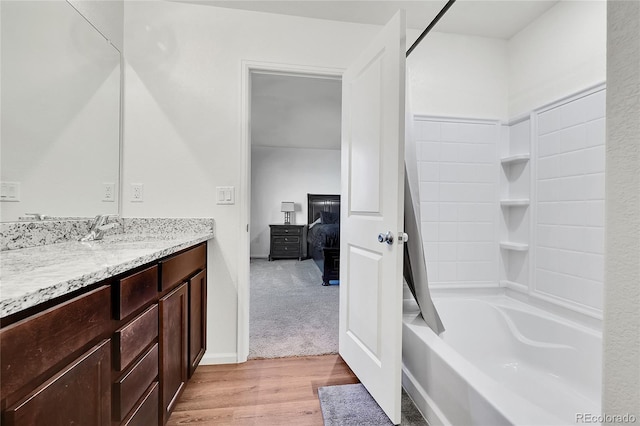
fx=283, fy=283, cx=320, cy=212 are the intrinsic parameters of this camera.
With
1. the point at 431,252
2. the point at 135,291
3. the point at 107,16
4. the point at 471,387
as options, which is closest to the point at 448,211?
the point at 431,252

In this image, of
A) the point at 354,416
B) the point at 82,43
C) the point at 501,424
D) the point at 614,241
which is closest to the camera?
the point at 614,241

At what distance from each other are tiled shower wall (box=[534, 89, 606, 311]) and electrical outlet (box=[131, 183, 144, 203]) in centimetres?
267

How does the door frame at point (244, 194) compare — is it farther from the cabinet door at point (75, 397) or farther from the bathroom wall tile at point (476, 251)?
the bathroom wall tile at point (476, 251)

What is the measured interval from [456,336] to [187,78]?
2506mm

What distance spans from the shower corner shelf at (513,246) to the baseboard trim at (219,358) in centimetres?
209

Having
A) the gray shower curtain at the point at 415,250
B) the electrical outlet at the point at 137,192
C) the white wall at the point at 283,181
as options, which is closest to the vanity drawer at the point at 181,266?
the electrical outlet at the point at 137,192

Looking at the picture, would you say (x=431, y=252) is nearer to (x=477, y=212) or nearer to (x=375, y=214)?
(x=477, y=212)

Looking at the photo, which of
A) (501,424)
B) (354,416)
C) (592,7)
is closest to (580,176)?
(592,7)

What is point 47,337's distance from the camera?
58 centimetres

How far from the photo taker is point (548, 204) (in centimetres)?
186

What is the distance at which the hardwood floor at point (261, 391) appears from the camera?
1416mm

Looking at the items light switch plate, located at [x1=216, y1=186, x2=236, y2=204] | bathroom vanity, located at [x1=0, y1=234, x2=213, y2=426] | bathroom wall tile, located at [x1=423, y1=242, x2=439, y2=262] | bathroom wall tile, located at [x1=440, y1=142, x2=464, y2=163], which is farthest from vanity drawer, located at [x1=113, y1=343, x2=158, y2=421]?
bathroom wall tile, located at [x1=440, y1=142, x2=464, y2=163]

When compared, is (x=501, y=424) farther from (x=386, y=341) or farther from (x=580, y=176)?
(x=580, y=176)

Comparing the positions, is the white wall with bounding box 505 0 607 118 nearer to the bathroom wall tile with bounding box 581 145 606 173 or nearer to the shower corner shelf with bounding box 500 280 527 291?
the bathroom wall tile with bounding box 581 145 606 173
